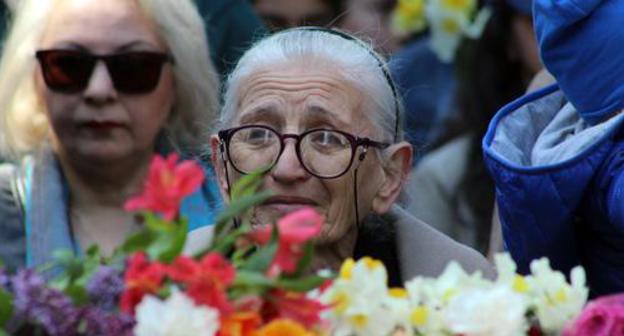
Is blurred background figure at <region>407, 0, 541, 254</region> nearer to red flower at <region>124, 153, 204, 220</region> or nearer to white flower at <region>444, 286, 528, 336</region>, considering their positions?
white flower at <region>444, 286, 528, 336</region>

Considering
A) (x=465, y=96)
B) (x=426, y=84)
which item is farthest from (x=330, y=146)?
(x=426, y=84)

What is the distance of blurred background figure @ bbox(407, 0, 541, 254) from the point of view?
6.17 metres

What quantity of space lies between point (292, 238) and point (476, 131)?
3627mm

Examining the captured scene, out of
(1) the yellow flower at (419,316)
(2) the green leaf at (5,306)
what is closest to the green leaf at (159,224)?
(2) the green leaf at (5,306)

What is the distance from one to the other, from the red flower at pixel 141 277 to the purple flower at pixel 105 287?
0.02m

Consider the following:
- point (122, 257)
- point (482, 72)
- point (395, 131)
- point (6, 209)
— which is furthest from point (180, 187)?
point (482, 72)

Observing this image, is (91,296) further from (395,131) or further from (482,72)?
(482,72)

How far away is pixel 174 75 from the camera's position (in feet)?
17.4

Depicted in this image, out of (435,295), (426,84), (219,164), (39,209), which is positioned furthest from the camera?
(426,84)

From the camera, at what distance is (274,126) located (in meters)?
4.07

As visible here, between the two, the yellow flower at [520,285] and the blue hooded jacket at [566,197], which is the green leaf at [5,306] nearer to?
the yellow flower at [520,285]

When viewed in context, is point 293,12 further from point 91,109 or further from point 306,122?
point 306,122

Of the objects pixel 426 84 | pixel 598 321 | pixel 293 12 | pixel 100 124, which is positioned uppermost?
pixel 598 321

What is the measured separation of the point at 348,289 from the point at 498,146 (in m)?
1.02
